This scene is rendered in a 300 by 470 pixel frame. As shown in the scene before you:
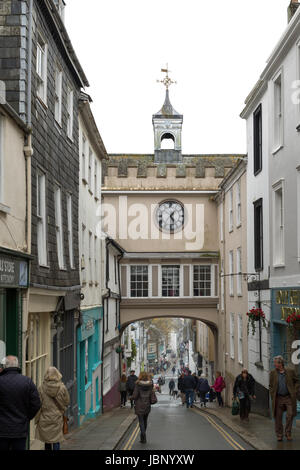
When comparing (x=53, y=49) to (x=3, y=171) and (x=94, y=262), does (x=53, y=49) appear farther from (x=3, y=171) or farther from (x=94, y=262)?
(x=94, y=262)

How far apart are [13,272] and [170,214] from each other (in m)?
25.7

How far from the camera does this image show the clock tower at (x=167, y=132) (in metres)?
40.4

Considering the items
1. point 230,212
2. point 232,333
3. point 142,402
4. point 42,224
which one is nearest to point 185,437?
point 142,402

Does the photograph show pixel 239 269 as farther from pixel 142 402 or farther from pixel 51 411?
pixel 51 411

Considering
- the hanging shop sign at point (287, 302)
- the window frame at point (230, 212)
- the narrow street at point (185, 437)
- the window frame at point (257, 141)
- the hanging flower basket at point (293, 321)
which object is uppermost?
the window frame at point (257, 141)

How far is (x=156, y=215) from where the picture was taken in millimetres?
37156

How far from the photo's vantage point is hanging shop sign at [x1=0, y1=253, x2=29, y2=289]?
36.0 ft

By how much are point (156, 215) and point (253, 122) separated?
15.3m

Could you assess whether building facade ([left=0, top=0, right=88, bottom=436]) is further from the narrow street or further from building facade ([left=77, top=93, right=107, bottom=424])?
the narrow street

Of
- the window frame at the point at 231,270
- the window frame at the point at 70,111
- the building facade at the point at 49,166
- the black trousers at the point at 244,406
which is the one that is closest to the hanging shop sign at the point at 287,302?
the black trousers at the point at 244,406

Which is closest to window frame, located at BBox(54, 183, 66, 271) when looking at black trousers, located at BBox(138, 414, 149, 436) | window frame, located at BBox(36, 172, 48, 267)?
window frame, located at BBox(36, 172, 48, 267)

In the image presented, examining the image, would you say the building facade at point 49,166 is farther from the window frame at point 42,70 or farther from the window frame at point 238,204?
the window frame at point 238,204

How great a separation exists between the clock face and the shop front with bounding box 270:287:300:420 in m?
17.8

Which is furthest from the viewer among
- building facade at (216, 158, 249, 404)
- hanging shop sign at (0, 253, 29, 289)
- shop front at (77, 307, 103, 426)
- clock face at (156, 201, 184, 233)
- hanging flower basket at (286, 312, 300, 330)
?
clock face at (156, 201, 184, 233)
